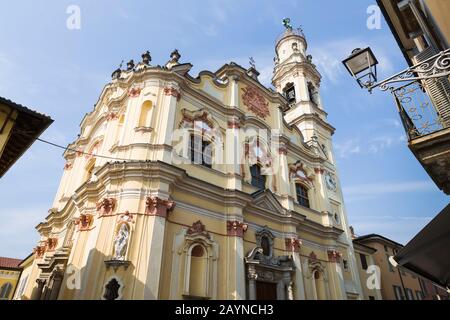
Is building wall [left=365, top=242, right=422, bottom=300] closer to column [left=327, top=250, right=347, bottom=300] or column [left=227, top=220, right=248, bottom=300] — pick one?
column [left=327, top=250, right=347, bottom=300]

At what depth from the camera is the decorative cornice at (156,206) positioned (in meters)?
10.6

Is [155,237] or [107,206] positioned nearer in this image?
[155,237]

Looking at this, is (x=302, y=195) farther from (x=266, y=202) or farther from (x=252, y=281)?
(x=252, y=281)

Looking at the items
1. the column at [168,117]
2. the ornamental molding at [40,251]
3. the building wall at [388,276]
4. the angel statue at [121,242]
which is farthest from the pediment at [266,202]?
the building wall at [388,276]

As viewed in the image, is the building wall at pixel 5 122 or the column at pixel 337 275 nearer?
the building wall at pixel 5 122

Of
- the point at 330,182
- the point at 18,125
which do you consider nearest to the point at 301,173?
the point at 330,182

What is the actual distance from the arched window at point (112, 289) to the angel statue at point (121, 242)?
0.73 meters

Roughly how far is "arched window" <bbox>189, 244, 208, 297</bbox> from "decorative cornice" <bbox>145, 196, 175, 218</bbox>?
198 centimetres

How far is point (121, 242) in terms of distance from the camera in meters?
9.99

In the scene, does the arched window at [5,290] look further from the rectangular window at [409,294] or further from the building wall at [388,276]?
the rectangular window at [409,294]

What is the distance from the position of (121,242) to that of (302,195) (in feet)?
37.6
